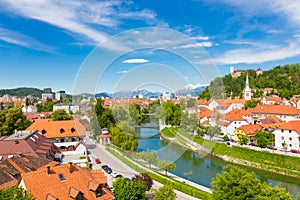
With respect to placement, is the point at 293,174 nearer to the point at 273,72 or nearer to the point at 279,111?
the point at 279,111

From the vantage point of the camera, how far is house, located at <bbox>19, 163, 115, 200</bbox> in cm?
421

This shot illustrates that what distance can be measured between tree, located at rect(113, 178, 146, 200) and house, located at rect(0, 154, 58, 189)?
5.02 ft

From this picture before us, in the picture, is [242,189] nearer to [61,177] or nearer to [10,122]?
[61,177]

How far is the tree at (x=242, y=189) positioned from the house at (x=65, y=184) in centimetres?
209

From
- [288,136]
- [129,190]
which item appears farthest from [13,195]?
[288,136]

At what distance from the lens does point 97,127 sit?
3414 mm

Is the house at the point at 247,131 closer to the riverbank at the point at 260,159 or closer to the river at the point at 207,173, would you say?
the riverbank at the point at 260,159

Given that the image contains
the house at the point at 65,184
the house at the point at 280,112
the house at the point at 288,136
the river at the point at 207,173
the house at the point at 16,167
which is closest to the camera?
the house at the point at 65,184

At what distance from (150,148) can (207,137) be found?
1250mm

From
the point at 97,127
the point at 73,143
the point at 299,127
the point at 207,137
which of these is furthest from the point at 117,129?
the point at 299,127

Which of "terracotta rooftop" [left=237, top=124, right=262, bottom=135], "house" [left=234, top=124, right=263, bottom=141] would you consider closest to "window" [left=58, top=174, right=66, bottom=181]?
"house" [left=234, top=124, right=263, bottom=141]

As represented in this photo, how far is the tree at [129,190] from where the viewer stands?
513 centimetres

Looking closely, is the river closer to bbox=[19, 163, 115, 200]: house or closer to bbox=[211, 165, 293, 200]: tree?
bbox=[211, 165, 293, 200]: tree

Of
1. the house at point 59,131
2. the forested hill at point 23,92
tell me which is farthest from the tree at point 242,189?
the forested hill at point 23,92
